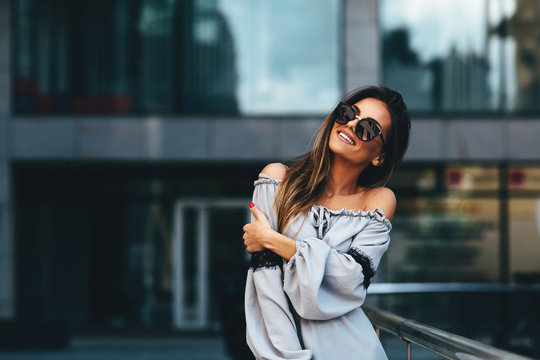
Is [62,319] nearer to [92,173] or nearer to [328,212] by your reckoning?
[92,173]

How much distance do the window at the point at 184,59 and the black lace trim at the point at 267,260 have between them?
10.8 metres

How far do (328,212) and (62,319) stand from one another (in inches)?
473

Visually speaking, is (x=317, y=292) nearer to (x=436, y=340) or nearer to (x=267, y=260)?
(x=267, y=260)

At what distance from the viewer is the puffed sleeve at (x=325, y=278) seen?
6.81ft

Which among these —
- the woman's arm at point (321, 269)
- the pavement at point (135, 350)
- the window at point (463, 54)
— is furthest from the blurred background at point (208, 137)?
the woman's arm at point (321, 269)

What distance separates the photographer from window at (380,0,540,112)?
12820mm

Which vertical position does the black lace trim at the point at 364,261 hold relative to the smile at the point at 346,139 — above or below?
below

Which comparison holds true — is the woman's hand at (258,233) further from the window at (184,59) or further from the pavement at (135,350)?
the window at (184,59)

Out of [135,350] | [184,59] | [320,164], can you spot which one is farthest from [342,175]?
[184,59]

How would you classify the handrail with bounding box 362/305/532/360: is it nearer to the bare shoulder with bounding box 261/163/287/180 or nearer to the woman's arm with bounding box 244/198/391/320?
the woman's arm with bounding box 244/198/391/320

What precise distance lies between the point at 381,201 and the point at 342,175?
17 centimetres

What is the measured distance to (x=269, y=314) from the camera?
214cm

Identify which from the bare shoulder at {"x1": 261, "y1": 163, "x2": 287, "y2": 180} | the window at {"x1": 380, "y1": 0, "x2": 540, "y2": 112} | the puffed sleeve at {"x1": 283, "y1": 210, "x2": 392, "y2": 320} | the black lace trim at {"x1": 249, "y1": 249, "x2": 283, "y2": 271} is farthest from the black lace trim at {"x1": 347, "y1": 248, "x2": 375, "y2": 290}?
the window at {"x1": 380, "y1": 0, "x2": 540, "y2": 112}


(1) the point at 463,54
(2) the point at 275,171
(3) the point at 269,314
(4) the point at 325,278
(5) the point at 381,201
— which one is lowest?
(3) the point at 269,314
